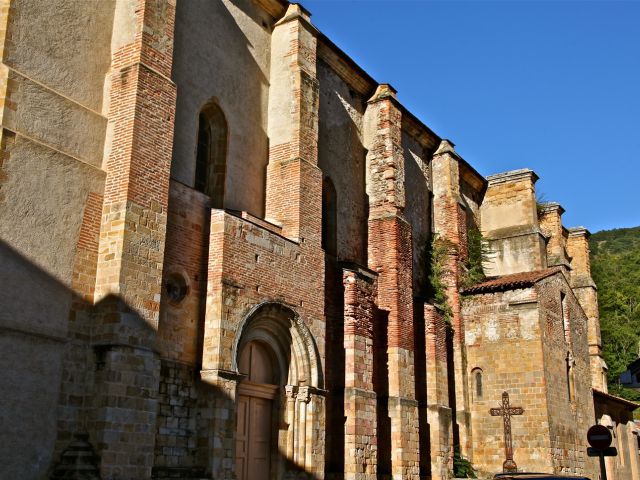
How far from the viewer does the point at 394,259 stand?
18.6 m

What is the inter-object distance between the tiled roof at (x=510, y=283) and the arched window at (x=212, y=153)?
33.6 ft

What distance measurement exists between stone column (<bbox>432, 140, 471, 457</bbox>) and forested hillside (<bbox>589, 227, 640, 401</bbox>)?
22270 mm

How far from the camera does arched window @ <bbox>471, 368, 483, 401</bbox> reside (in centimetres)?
2138

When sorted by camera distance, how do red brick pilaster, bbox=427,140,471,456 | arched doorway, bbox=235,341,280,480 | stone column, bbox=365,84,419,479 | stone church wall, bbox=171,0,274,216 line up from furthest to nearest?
1. red brick pilaster, bbox=427,140,471,456
2. stone column, bbox=365,84,419,479
3. stone church wall, bbox=171,0,274,216
4. arched doorway, bbox=235,341,280,480

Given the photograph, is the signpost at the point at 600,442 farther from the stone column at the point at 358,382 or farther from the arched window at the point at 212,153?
the arched window at the point at 212,153

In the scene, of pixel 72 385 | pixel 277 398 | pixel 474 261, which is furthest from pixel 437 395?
pixel 72 385

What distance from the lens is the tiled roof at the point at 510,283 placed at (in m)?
21.0

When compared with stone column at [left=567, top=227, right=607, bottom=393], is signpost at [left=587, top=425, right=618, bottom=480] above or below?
below

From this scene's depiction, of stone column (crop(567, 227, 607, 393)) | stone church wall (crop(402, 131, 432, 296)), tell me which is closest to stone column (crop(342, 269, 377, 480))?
stone church wall (crop(402, 131, 432, 296))

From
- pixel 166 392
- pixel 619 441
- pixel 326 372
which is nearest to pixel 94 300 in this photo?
pixel 166 392

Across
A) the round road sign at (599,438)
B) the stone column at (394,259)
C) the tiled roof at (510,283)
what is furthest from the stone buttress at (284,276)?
the tiled roof at (510,283)

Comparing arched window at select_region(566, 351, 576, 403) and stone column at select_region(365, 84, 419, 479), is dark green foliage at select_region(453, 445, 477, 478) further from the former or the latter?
arched window at select_region(566, 351, 576, 403)

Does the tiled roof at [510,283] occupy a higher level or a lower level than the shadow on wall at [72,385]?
higher

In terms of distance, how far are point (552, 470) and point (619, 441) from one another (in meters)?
11.2
